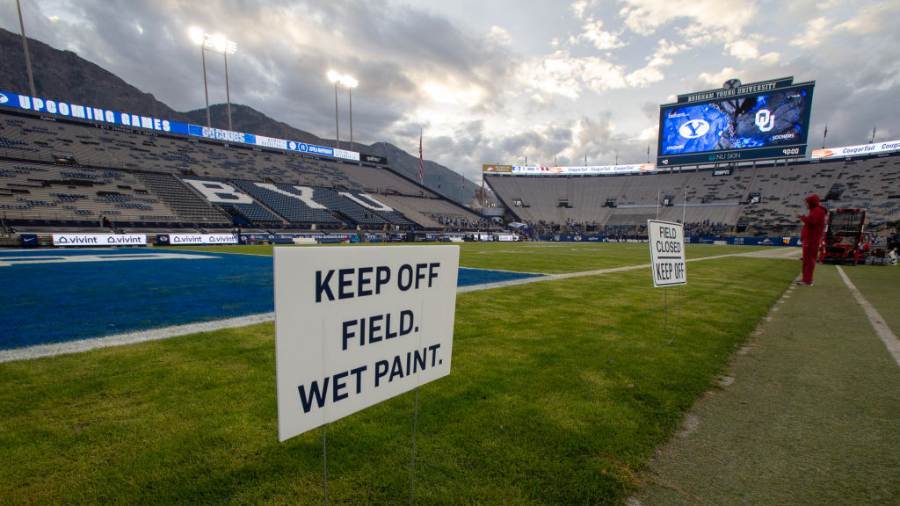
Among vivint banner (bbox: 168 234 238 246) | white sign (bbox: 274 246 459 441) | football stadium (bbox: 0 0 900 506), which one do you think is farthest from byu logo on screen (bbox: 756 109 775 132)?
vivint banner (bbox: 168 234 238 246)

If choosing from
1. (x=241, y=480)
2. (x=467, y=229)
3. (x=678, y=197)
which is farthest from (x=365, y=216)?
(x=678, y=197)

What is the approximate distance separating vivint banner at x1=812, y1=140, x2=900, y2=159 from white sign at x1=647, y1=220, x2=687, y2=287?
74.9 metres

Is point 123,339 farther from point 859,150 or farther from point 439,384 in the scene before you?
point 859,150

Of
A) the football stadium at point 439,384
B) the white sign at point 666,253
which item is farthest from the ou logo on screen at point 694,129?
the white sign at point 666,253

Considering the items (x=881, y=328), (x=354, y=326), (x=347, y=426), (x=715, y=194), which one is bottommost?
(x=881, y=328)

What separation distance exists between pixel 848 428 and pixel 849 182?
74786 mm

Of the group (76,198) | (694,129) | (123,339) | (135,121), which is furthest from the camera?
(694,129)

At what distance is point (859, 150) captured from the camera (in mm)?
55188

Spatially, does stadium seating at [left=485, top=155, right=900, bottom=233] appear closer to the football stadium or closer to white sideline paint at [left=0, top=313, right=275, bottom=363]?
the football stadium

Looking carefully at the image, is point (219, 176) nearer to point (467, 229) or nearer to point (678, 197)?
point (467, 229)

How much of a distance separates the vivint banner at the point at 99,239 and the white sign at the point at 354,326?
33.9m

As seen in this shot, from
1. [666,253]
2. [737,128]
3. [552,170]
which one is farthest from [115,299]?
[552,170]

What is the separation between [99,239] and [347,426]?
1316 inches

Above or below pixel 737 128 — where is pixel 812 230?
below
